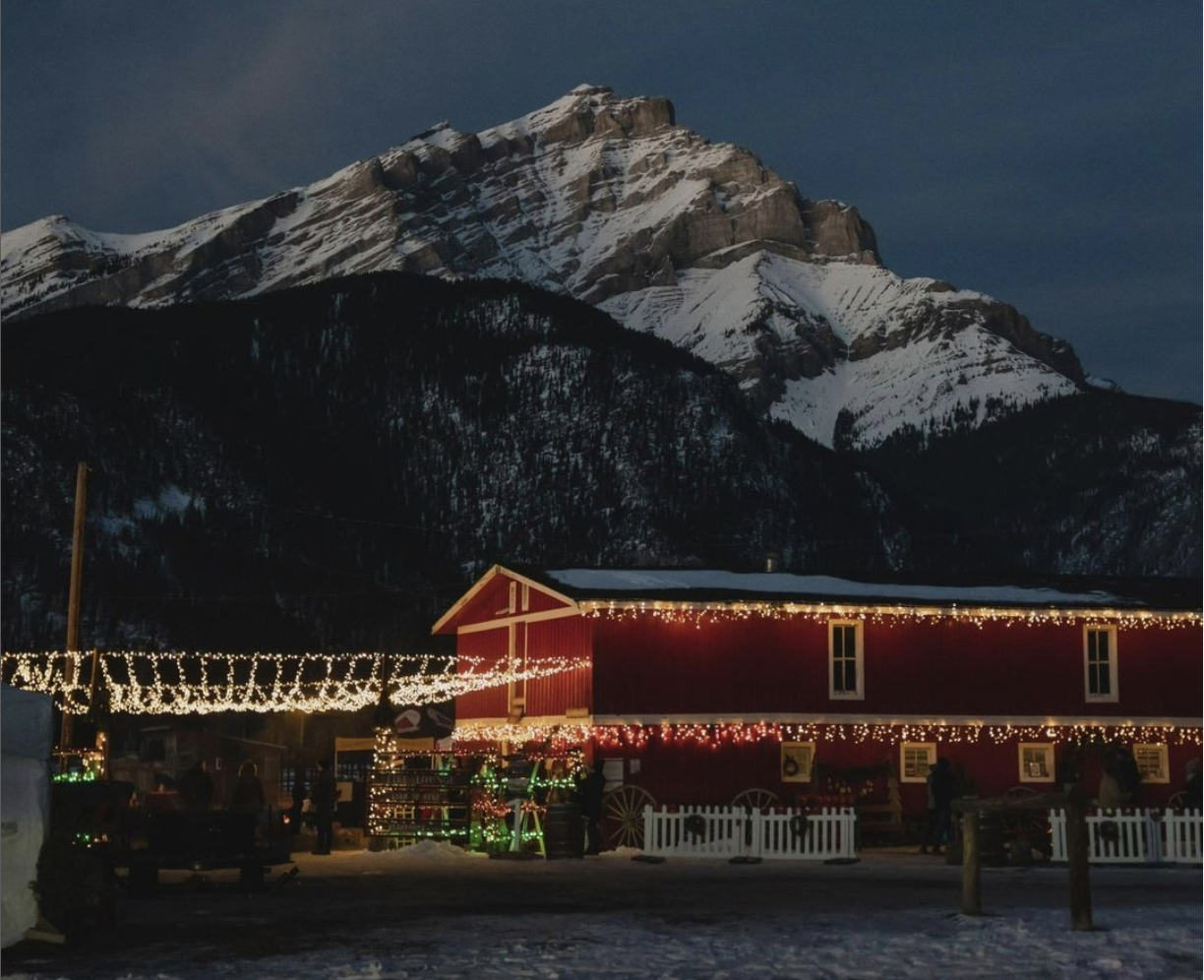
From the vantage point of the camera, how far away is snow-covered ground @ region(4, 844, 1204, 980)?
14867 mm

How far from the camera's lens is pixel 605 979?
14281 millimetres

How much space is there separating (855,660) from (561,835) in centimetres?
913

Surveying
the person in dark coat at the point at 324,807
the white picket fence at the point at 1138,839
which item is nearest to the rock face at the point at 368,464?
the person in dark coat at the point at 324,807

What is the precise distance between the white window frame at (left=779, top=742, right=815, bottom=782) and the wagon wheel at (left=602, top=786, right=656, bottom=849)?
3.22 meters

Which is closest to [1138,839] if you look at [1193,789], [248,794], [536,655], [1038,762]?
[1193,789]

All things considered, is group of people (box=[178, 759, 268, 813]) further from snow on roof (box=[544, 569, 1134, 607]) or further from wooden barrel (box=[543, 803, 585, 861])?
snow on roof (box=[544, 569, 1134, 607])

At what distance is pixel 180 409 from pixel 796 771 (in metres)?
114

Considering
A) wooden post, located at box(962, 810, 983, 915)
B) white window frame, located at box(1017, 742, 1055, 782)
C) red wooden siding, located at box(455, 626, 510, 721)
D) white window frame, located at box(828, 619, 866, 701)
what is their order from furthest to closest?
red wooden siding, located at box(455, 626, 510, 721) → white window frame, located at box(1017, 742, 1055, 782) → white window frame, located at box(828, 619, 866, 701) → wooden post, located at box(962, 810, 983, 915)

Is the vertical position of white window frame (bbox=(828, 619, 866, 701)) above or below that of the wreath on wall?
above

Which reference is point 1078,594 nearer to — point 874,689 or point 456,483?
point 874,689

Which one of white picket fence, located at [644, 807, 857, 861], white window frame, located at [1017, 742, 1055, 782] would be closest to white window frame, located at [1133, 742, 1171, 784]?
white window frame, located at [1017, 742, 1055, 782]

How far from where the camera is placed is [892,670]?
37.2 m

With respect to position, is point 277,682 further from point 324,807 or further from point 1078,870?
point 1078,870

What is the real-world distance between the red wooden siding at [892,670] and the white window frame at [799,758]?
2.65 ft
